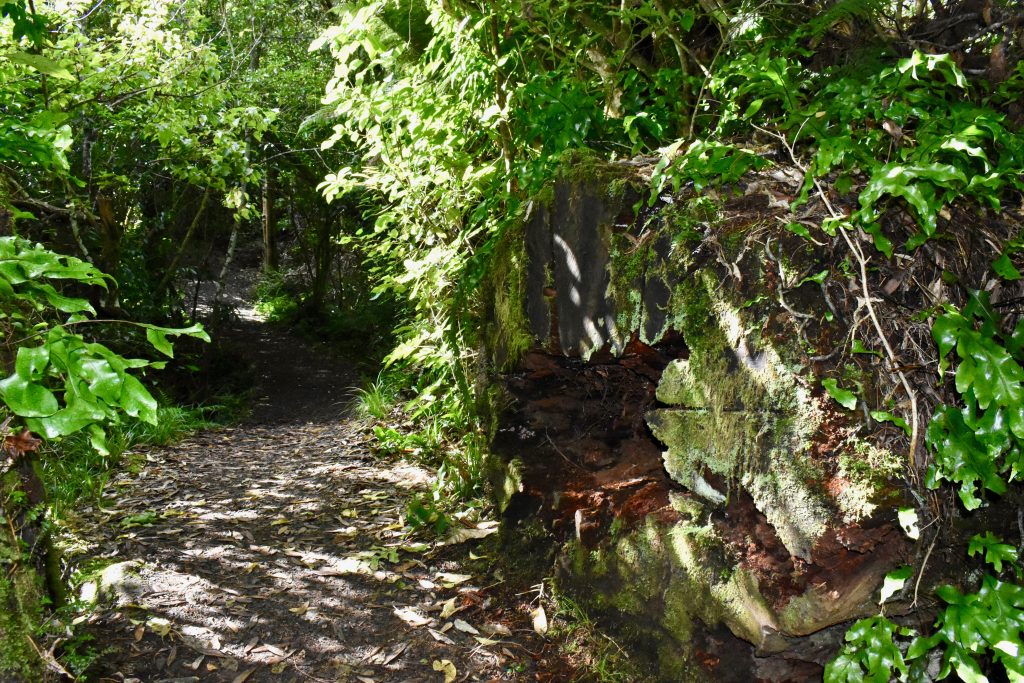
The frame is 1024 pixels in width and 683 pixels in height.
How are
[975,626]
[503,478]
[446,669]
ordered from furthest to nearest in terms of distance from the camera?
[503,478] < [446,669] < [975,626]

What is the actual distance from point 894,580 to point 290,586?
119 inches

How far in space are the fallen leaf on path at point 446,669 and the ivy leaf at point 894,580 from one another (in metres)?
1.88

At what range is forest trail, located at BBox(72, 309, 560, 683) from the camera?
3.16 m

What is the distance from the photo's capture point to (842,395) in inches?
87.6

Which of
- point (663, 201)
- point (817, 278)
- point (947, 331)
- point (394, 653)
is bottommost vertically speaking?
point (394, 653)

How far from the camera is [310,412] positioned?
9141mm

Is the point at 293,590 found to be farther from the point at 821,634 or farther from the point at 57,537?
the point at 821,634

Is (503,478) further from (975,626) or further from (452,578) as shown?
(975,626)

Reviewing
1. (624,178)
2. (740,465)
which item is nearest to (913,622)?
(740,465)

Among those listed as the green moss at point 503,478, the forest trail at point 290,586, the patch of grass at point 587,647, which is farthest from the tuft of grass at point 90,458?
the patch of grass at point 587,647

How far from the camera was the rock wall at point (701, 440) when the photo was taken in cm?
227

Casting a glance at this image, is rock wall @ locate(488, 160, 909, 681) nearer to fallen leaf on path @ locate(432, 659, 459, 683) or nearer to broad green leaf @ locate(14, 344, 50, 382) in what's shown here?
fallen leaf on path @ locate(432, 659, 459, 683)

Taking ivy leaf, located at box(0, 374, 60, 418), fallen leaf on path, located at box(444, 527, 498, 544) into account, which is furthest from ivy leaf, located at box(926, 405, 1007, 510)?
fallen leaf on path, located at box(444, 527, 498, 544)

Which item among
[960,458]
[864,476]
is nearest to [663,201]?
[864,476]
